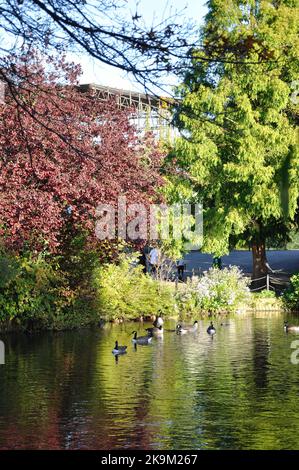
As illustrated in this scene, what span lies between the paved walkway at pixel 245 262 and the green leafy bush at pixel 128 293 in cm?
1487

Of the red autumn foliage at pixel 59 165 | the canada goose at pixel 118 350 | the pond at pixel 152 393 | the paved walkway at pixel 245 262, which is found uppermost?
the red autumn foliage at pixel 59 165

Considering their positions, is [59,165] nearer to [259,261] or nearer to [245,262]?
[259,261]

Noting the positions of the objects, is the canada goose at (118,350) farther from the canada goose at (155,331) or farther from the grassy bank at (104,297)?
the grassy bank at (104,297)

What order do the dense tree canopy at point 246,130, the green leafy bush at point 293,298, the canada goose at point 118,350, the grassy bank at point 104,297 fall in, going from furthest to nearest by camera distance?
the green leafy bush at point 293,298, the dense tree canopy at point 246,130, the grassy bank at point 104,297, the canada goose at point 118,350

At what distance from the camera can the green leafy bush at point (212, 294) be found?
31.1 metres

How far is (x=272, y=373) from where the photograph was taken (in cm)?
1745

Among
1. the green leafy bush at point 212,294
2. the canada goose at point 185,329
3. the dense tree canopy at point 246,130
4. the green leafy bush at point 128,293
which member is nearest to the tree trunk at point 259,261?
the dense tree canopy at point 246,130

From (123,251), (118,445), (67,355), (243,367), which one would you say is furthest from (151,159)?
(118,445)

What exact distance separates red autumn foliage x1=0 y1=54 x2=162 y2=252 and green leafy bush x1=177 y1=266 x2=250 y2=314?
17.5 feet

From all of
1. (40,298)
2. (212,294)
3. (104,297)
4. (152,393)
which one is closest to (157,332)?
(40,298)

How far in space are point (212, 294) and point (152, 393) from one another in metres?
16.3

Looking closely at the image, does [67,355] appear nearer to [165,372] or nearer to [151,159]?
[165,372]

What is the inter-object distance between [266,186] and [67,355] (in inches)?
592

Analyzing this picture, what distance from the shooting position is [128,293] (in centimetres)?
2814
